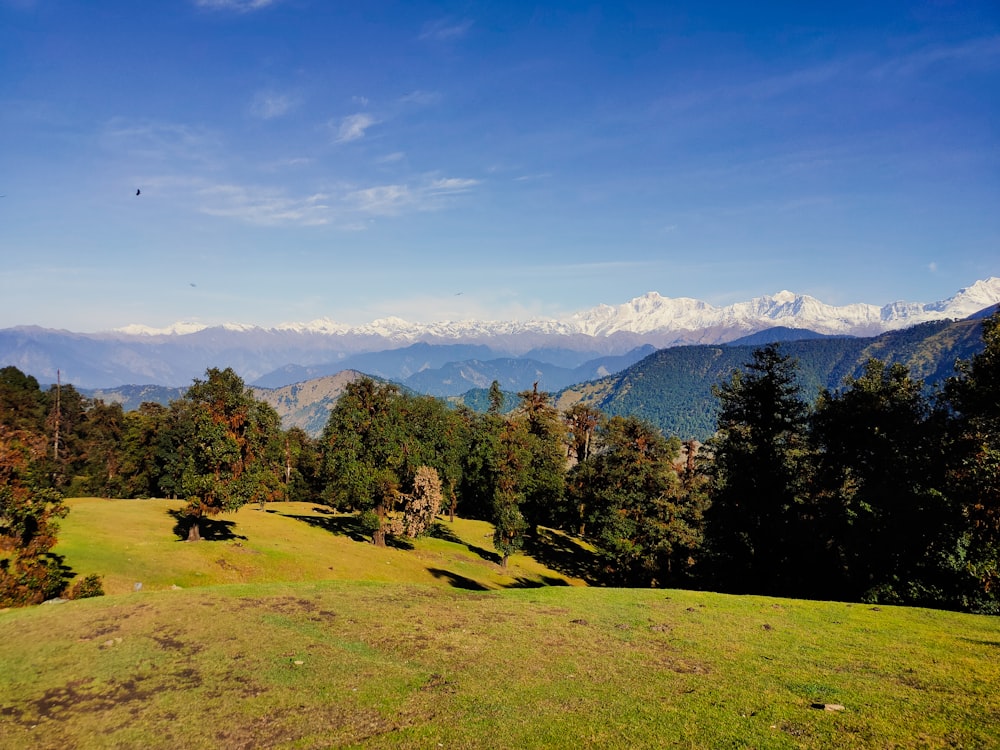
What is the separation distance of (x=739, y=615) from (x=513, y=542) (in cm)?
3144

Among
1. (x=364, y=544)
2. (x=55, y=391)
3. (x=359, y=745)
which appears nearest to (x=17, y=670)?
(x=359, y=745)

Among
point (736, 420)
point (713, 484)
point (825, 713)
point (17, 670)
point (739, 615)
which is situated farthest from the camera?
point (713, 484)

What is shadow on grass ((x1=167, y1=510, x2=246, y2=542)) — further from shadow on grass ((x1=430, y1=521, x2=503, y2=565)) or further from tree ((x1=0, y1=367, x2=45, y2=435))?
tree ((x1=0, y1=367, x2=45, y2=435))

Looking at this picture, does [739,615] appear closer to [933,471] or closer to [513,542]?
[933,471]

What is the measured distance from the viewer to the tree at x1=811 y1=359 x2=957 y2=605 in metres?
33.5

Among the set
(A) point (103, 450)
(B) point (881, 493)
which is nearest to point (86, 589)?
(B) point (881, 493)

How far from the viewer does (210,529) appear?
54125 mm

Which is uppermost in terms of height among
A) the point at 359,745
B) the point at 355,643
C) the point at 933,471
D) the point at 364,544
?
the point at 933,471

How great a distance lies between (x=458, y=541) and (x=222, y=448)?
36.7 m

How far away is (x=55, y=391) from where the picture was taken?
95.0m

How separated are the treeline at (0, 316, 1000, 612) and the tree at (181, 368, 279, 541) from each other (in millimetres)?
149

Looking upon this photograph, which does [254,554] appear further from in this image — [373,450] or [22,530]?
[22,530]

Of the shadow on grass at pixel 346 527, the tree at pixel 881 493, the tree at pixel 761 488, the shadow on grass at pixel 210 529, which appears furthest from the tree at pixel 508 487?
the tree at pixel 881 493

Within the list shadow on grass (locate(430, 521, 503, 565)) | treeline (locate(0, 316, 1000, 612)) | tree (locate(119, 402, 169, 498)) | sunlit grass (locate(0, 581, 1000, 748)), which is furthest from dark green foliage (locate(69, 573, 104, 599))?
tree (locate(119, 402, 169, 498))
